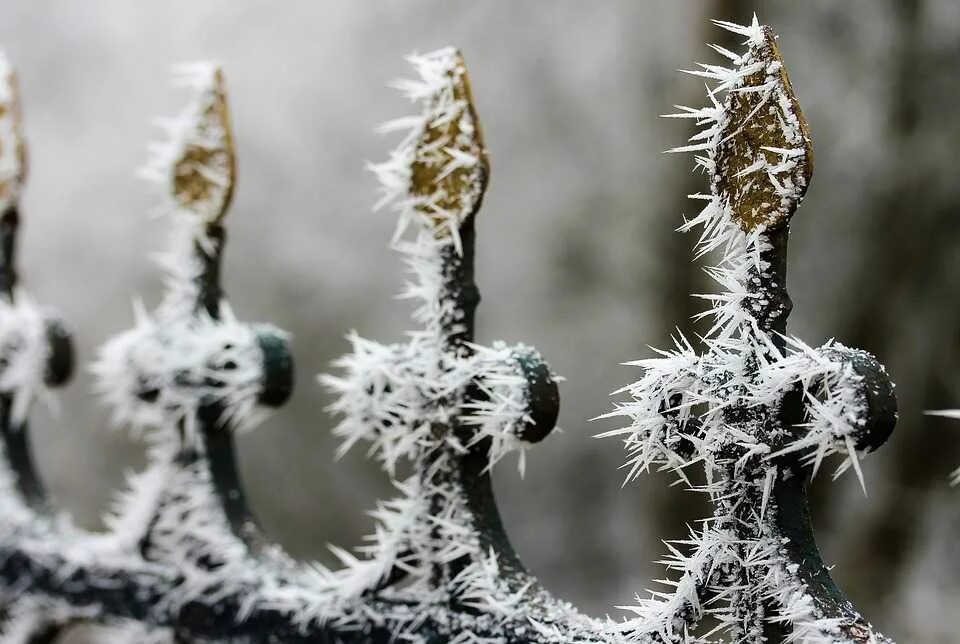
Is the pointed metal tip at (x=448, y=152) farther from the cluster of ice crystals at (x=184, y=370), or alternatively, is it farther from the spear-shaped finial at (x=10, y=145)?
the spear-shaped finial at (x=10, y=145)

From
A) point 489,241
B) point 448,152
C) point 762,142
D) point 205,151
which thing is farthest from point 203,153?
point 489,241

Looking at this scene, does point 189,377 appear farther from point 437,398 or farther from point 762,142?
point 762,142

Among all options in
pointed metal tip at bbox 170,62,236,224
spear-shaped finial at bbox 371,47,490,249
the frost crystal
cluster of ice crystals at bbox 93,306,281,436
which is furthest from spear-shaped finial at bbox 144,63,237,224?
the frost crystal

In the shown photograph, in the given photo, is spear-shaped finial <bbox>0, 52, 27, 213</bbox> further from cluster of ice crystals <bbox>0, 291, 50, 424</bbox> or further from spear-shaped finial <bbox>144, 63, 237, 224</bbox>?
spear-shaped finial <bbox>144, 63, 237, 224</bbox>

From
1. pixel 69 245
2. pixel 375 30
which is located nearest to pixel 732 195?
pixel 375 30

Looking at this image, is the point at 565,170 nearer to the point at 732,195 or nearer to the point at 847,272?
the point at 847,272

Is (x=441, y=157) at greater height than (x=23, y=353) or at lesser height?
greater
